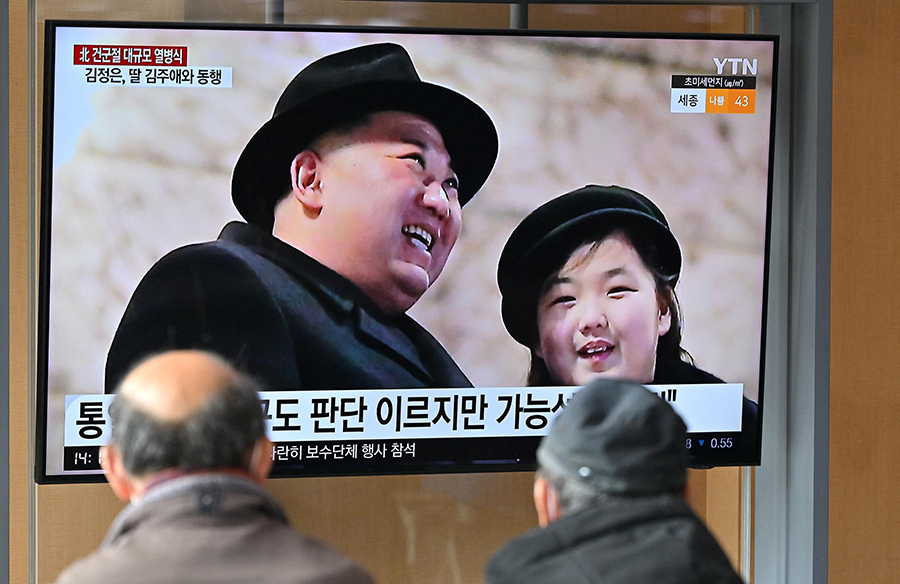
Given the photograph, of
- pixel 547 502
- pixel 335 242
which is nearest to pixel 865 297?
pixel 335 242

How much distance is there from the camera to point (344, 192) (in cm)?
292

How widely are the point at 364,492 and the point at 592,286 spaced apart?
915 millimetres

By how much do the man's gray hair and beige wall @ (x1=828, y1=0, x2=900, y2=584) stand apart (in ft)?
7.50

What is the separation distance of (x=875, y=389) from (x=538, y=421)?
3.62 ft

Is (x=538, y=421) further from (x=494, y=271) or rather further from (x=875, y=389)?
(x=875, y=389)

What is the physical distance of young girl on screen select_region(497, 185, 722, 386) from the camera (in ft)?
9.89

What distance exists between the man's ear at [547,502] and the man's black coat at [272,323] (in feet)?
4.51

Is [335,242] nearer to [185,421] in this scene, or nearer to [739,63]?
[739,63]

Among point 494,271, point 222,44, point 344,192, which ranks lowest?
point 494,271

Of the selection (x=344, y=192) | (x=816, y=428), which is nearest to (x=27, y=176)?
(x=344, y=192)

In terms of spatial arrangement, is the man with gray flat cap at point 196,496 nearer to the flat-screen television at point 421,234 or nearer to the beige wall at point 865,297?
the flat-screen television at point 421,234

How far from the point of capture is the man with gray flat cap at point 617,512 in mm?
1421

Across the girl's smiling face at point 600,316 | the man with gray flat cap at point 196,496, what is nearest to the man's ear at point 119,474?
the man with gray flat cap at point 196,496

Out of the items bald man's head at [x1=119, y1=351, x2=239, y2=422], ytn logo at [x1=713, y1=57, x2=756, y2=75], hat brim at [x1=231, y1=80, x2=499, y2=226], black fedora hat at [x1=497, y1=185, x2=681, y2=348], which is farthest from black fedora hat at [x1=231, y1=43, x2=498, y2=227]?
bald man's head at [x1=119, y1=351, x2=239, y2=422]
